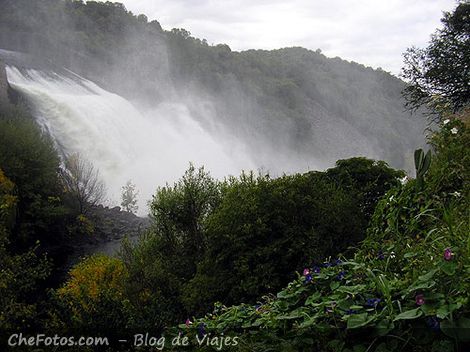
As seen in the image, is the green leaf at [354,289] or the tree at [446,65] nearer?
the green leaf at [354,289]

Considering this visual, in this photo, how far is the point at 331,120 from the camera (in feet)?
378

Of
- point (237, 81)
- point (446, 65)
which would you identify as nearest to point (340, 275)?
point (446, 65)

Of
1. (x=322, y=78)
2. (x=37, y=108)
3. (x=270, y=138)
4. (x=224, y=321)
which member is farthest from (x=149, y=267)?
(x=322, y=78)

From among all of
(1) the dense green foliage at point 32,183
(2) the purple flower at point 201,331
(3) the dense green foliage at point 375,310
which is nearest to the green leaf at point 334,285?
(3) the dense green foliage at point 375,310

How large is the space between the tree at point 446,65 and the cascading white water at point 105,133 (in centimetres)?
2536

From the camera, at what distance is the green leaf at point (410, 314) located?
2.33 meters

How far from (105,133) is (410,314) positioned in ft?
121

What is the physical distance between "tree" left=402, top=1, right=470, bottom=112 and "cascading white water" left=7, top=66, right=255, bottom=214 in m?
25.4

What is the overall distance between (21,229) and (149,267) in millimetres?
11320

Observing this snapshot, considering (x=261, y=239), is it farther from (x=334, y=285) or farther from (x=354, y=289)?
(x=354, y=289)

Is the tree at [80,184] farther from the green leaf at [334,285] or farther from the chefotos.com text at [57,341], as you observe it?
the green leaf at [334,285]

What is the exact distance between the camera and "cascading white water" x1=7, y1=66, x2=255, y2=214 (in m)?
34.0

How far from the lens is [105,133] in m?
37.3

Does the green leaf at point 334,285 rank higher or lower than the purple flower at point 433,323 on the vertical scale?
higher
